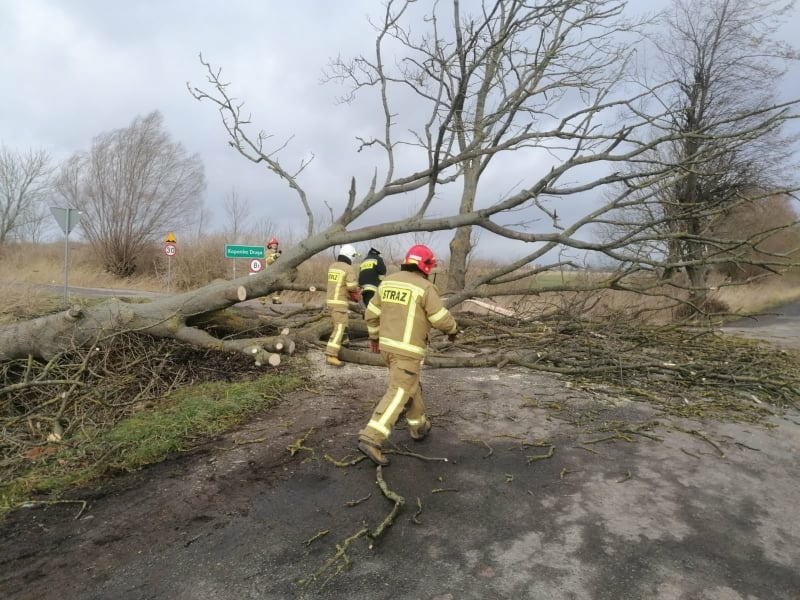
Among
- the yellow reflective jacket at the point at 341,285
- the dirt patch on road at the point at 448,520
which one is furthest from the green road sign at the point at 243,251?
the dirt patch on road at the point at 448,520

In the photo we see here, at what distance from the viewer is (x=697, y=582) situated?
2.43 meters

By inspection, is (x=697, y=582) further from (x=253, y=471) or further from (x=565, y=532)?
(x=253, y=471)

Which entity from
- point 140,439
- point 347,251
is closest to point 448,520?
point 140,439

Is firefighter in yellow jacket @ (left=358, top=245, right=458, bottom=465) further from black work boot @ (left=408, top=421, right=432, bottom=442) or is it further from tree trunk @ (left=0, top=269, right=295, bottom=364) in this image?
tree trunk @ (left=0, top=269, right=295, bottom=364)

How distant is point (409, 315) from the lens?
398 cm

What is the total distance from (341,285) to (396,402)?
3.52 metres

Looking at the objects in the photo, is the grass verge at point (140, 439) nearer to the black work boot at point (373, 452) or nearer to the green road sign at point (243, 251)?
the black work boot at point (373, 452)

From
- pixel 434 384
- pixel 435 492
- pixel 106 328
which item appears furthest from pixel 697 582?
pixel 106 328

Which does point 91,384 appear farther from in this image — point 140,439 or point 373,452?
point 373,452

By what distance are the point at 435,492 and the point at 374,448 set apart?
56 centimetres

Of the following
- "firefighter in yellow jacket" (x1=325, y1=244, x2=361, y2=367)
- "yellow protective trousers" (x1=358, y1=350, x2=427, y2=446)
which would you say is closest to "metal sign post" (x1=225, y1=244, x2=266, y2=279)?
"firefighter in yellow jacket" (x1=325, y1=244, x2=361, y2=367)

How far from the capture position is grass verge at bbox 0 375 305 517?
349 centimetres

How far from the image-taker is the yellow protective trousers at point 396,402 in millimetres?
3717

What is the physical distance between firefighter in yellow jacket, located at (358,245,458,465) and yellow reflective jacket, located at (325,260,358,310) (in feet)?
9.56
